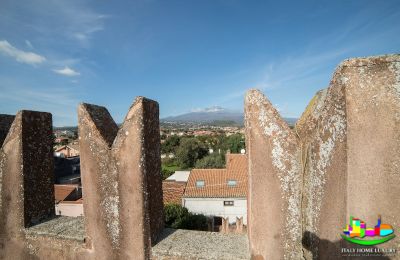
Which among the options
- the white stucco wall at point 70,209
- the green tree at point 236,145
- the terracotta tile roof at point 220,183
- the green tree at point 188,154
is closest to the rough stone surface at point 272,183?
the terracotta tile roof at point 220,183

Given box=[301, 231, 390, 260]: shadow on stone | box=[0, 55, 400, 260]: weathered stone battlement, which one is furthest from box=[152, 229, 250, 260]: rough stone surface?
box=[301, 231, 390, 260]: shadow on stone

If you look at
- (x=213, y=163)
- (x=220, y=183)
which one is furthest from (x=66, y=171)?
(x=220, y=183)

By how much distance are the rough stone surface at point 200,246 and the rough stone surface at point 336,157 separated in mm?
248

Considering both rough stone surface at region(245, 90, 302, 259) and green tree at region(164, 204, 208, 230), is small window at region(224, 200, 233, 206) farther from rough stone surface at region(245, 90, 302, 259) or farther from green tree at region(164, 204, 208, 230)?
rough stone surface at region(245, 90, 302, 259)

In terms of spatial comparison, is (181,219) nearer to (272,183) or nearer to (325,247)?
(325,247)

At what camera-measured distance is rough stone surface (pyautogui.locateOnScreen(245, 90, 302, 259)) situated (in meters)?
2.26

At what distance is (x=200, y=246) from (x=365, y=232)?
4.88ft

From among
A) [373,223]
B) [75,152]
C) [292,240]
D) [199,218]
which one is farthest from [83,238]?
[75,152]

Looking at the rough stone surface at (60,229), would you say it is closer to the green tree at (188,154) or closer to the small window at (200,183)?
the small window at (200,183)

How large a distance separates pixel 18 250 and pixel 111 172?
6.01 feet

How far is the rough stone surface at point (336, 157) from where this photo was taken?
6.77ft

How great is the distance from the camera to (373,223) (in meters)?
2.14

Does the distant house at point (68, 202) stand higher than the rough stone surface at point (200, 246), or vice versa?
the rough stone surface at point (200, 246)

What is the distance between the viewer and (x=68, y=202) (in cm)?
2342
